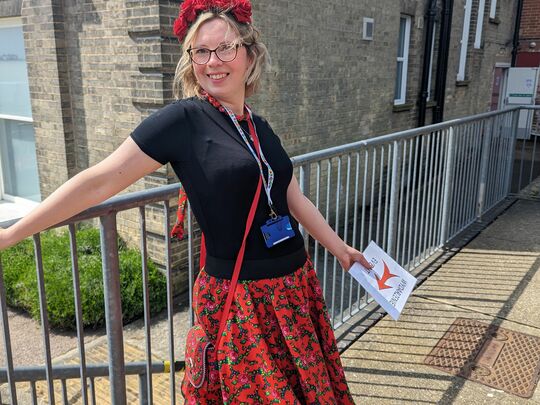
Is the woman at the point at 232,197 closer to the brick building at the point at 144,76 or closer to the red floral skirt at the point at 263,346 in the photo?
the red floral skirt at the point at 263,346

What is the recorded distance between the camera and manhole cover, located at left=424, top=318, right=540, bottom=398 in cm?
326

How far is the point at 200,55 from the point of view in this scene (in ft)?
5.74

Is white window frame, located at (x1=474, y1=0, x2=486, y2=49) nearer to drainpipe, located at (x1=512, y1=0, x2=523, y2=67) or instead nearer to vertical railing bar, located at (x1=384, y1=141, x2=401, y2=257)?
drainpipe, located at (x1=512, y1=0, x2=523, y2=67)

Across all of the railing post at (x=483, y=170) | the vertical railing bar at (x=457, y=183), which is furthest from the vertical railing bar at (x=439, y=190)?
the railing post at (x=483, y=170)

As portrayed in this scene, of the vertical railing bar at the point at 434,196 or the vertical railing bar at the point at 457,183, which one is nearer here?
the vertical railing bar at the point at 434,196

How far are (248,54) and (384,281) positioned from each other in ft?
3.87

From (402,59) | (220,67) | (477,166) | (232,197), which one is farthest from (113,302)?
(402,59)

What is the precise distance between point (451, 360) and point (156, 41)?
11.3ft

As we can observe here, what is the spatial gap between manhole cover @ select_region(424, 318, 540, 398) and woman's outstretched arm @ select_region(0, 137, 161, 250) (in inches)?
104

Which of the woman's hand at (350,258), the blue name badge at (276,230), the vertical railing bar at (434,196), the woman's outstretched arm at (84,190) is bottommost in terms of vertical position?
the vertical railing bar at (434,196)

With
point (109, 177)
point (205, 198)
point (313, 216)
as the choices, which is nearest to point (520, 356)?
point (313, 216)

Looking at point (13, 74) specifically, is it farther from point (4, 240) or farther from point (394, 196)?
point (4, 240)

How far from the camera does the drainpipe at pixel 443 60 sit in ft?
32.7

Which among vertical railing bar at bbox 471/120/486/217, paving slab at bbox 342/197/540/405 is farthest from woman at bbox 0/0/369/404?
vertical railing bar at bbox 471/120/486/217
